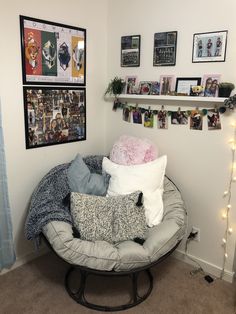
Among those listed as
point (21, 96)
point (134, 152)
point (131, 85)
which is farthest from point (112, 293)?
point (131, 85)

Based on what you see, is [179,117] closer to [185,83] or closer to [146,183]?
[185,83]

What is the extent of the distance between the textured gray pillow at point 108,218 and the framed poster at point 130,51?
1202mm

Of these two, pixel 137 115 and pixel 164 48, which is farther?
pixel 137 115

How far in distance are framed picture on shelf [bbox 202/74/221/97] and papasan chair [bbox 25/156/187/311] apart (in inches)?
30.7

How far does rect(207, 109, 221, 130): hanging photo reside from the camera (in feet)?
6.99

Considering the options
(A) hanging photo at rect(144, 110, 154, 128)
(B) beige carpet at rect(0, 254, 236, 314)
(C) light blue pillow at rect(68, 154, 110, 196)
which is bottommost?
(B) beige carpet at rect(0, 254, 236, 314)

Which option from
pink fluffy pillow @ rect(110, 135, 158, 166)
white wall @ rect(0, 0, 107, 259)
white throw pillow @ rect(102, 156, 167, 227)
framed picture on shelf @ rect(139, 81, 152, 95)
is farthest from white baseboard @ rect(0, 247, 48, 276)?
framed picture on shelf @ rect(139, 81, 152, 95)

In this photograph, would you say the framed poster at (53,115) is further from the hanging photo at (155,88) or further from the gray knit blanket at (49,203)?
the hanging photo at (155,88)

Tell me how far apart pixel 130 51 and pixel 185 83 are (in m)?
0.62

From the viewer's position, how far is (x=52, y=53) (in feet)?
7.46

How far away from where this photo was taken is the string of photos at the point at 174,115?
2.13 metres

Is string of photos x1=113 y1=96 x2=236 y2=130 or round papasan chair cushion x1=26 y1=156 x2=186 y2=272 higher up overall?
string of photos x1=113 y1=96 x2=236 y2=130

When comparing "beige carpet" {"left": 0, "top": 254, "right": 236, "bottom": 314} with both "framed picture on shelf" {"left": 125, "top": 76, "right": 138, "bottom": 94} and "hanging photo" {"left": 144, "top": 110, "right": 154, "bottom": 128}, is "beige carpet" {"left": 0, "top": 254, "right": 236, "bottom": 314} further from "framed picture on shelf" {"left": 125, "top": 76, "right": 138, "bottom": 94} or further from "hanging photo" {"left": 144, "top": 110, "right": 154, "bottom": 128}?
"framed picture on shelf" {"left": 125, "top": 76, "right": 138, "bottom": 94}

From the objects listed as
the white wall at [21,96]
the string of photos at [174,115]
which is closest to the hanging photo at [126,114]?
the string of photos at [174,115]
